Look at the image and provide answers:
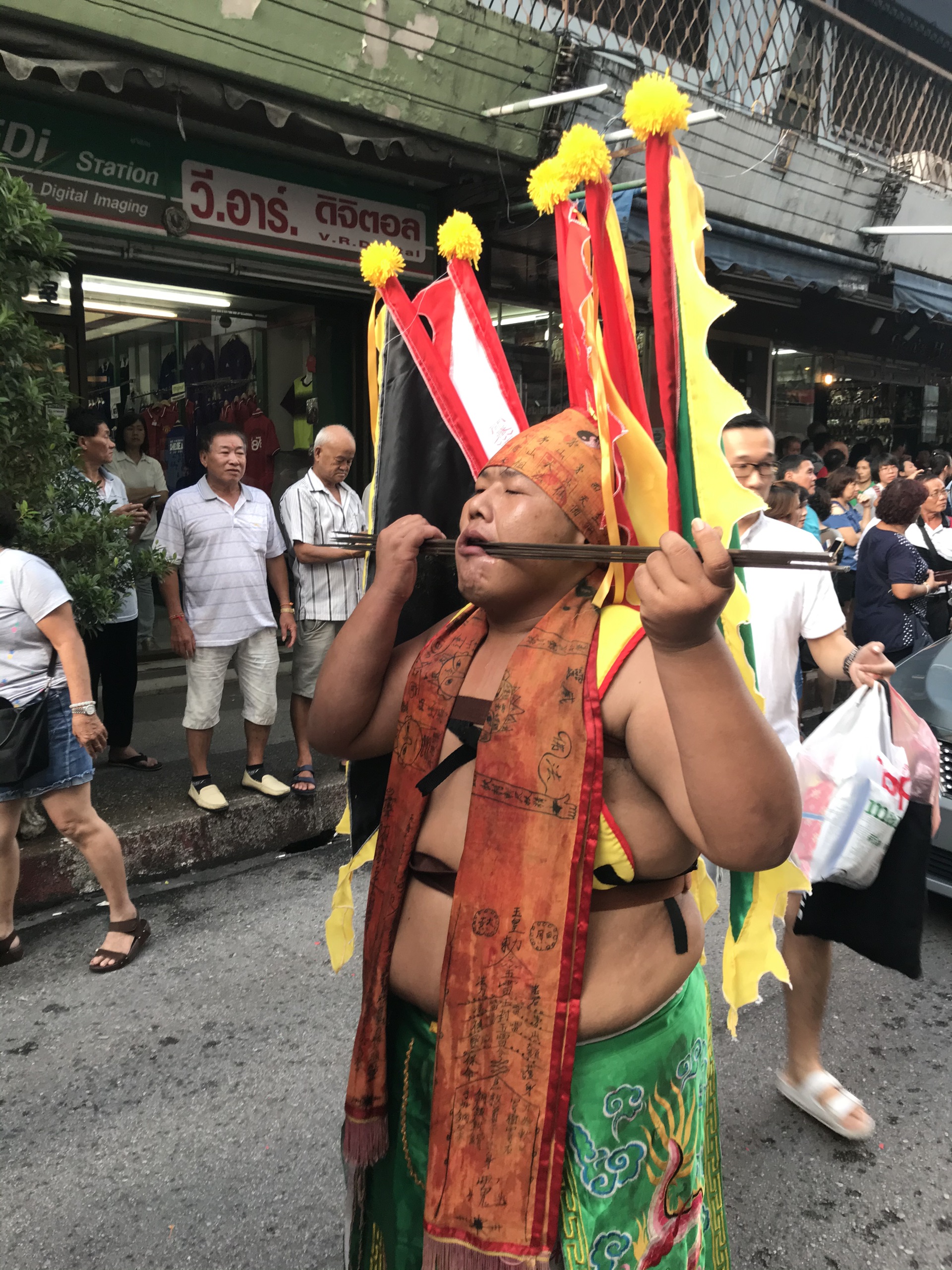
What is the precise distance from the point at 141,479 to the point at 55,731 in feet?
13.6

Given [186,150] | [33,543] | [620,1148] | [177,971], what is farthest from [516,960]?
[186,150]

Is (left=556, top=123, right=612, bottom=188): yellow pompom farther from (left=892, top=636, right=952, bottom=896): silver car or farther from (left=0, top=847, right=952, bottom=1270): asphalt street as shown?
(left=892, top=636, right=952, bottom=896): silver car

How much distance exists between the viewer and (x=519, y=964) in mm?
1427

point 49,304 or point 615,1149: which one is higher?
point 49,304

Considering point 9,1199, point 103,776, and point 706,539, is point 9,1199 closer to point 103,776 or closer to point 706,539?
point 706,539

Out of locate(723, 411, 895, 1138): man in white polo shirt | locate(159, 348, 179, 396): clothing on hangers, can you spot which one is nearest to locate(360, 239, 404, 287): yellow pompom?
locate(723, 411, 895, 1138): man in white polo shirt

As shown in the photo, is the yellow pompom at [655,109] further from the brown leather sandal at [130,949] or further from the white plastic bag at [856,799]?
the brown leather sandal at [130,949]

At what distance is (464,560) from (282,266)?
646 cm

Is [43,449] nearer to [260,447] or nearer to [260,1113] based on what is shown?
[260,1113]

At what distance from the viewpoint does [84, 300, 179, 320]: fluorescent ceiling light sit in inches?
287

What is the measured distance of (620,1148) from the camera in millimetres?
1470

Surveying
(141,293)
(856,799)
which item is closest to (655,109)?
(856,799)

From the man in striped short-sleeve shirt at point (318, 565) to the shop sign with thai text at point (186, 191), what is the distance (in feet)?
7.29

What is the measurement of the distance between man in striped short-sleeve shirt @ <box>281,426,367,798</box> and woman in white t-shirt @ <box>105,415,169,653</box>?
2.15m
